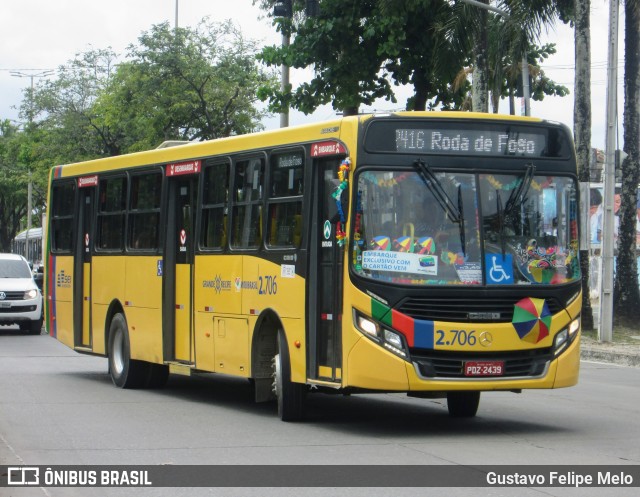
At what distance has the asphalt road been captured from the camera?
10266 mm

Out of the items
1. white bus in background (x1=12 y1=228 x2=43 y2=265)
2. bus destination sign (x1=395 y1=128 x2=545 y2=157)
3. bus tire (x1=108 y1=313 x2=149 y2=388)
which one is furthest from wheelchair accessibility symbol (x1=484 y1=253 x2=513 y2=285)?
white bus in background (x1=12 y1=228 x2=43 y2=265)

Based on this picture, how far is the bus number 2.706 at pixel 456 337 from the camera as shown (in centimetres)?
1159

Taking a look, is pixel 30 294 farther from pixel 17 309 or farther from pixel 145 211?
pixel 145 211

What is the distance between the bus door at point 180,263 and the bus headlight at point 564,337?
5.02 meters

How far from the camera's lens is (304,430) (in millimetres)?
12312

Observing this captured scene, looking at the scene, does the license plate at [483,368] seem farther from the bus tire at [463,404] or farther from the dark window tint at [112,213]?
the dark window tint at [112,213]

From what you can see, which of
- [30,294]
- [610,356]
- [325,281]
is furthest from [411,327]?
[30,294]

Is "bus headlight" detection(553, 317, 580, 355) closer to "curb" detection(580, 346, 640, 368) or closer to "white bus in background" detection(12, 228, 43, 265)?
"curb" detection(580, 346, 640, 368)

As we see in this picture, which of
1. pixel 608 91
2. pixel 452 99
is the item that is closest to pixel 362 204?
pixel 608 91

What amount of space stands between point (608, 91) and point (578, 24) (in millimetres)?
2535

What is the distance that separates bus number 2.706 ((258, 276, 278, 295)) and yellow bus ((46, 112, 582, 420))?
2cm

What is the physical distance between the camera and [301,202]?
503 inches

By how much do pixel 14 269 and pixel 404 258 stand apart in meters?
21.4

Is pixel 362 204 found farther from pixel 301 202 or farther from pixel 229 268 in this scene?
pixel 229 268
